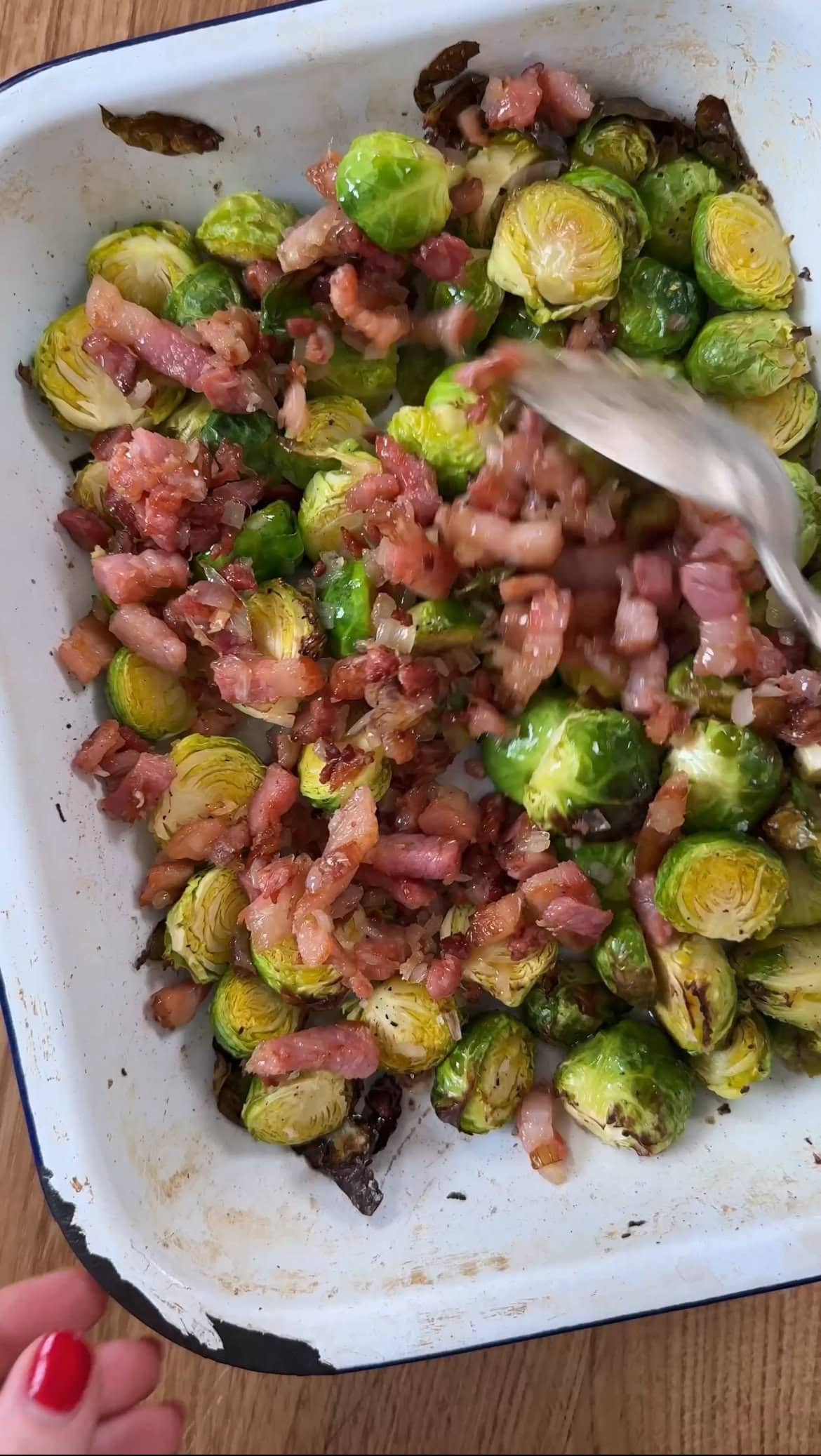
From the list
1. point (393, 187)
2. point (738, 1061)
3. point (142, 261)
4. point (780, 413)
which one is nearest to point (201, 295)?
point (142, 261)

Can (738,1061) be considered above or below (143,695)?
below

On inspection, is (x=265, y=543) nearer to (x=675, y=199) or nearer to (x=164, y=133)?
(x=164, y=133)

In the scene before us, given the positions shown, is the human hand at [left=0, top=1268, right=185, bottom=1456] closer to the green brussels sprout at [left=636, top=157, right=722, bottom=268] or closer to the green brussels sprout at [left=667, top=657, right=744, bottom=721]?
the green brussels sprout at [left=667, top=657, right=744, bottom=721]

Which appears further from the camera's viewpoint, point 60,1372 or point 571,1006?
point 571,1006

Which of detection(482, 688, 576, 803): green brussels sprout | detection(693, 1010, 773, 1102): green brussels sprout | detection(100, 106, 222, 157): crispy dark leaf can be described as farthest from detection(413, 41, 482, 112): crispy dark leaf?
detection(693, 1010, 773, 1102): green brussels sprout

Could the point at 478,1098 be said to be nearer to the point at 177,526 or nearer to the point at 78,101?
the point at 177,526

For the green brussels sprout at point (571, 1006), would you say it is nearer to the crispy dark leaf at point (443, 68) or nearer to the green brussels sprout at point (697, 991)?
the green brussels sprout at point (697, 991)

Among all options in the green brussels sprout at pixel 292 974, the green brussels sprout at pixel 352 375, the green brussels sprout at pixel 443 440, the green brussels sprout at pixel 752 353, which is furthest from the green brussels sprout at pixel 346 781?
the green brussels sprout at pixel 752 353
